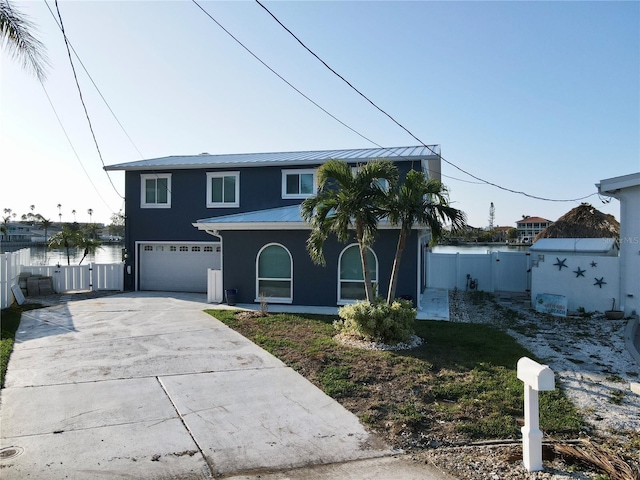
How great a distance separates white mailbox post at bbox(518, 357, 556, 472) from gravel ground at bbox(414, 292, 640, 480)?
10cm

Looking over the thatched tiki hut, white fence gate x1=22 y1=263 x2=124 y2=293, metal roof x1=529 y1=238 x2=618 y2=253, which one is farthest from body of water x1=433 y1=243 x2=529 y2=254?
white fence gate x1=22 y1=263 x2=124 y2=293

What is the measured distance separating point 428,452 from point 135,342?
21.5ft

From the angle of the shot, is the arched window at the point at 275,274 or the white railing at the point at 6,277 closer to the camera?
the white railing at the point at 6,277

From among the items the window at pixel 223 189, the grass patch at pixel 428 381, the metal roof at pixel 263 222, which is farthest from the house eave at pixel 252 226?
the grass patch at pixel 428 381

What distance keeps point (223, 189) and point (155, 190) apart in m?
2.94

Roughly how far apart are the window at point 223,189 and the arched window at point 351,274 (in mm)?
5299

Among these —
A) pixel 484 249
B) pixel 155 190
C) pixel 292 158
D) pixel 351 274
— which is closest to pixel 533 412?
pixel 351 274

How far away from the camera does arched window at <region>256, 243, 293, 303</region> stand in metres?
13.7

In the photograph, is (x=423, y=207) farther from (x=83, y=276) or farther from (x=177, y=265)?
(x=83, y=276)

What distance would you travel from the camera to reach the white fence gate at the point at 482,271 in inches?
719

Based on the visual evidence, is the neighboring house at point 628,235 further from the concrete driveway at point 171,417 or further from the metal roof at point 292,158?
the concrete driveway at point 171,417

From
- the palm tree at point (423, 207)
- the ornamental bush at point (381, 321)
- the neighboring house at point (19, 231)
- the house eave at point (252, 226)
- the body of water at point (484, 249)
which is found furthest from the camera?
the neighboring house at point (19, 231)

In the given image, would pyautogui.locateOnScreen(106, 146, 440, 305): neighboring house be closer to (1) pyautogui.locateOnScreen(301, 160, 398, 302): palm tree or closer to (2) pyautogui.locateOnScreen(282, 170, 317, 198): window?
(2) pyautogui.locateOnScreen(282, 170, 317, 198): window

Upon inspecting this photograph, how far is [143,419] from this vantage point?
5.23 m
